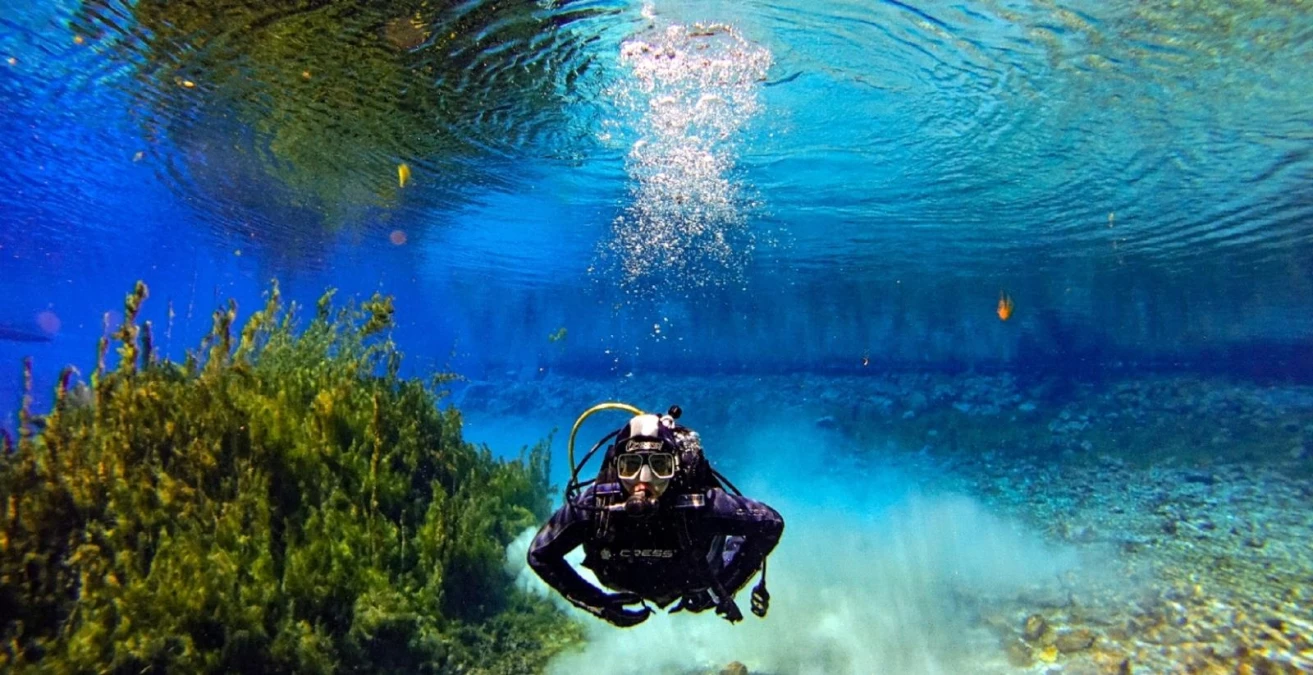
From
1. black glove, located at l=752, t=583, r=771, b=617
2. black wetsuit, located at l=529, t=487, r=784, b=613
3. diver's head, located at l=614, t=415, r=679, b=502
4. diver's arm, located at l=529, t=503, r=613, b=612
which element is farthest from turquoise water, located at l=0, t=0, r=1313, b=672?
diver's head, located at l=614, t=415, r=679, b=502

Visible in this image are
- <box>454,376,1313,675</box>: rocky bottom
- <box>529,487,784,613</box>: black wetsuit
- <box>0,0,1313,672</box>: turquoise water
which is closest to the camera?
<box>529,487,784,613</box>: black wetsuit

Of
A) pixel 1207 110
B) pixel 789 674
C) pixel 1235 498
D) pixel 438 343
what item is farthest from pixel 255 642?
pixel 438 343

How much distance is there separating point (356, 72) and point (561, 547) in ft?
37.3

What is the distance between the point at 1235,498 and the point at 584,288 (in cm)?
3426

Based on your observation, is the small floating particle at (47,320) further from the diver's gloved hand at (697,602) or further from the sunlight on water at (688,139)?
the diver's gloved hand at (697,602)

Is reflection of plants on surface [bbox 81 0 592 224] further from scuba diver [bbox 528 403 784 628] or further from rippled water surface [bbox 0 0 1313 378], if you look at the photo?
scuba diver [bbox 528 403 784 628]

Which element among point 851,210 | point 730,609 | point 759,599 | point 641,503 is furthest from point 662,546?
point 851,210

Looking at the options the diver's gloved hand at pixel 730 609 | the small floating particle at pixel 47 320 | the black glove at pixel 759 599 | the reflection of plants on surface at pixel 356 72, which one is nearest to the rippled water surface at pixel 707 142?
the reflection of plants on surface at pixel 356 72

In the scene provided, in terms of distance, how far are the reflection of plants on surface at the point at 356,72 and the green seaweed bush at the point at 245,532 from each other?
17.7 ft

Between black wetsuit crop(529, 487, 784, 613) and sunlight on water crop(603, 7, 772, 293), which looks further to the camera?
sunlight on water crop(603, 7, 772, 293)

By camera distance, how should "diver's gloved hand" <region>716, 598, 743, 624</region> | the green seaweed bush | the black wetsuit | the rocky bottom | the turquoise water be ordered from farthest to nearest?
1. the turquoise water
2. the rocky bottom
3. the green seaweed bush
4. "diver's gloved hand" <region>716, 598, 743, 624</region>
5. the black wetsuit

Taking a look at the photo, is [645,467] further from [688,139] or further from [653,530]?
[688,139]

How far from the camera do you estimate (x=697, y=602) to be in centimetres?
385

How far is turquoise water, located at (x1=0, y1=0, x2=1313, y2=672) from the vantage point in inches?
347
